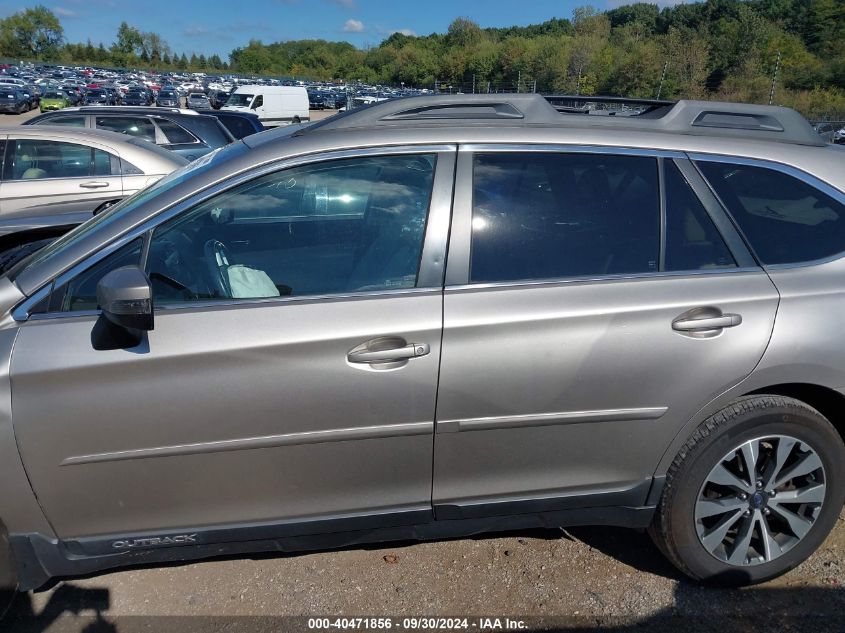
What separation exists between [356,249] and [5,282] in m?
1.22

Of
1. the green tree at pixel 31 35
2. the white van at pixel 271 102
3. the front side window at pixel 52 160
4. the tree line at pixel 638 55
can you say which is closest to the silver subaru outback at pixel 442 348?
the front side window at pixel 52 160

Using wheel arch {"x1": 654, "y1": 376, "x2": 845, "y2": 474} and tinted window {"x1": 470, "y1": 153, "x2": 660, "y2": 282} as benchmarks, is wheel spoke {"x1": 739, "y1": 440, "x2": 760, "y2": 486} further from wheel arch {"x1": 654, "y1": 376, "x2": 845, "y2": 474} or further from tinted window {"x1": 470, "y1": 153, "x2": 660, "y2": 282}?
tinted window {"x1": 470, "y1": 153, "x2": 660, "y2": 282}

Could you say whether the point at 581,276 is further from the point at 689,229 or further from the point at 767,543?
the point at 767,543

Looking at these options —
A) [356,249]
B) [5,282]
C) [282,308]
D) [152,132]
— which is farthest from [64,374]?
[152,132]

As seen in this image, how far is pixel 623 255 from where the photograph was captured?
2365mm

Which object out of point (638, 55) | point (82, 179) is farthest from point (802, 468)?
point (638, 55)

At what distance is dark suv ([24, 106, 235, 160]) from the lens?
1022cm

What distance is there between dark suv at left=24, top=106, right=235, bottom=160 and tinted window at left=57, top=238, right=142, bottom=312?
8.56 meters

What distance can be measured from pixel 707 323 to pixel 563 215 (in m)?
0.63

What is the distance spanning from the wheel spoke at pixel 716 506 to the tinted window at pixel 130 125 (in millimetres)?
10104

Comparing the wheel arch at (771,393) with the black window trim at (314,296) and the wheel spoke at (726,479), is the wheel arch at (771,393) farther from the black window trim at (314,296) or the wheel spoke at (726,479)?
the black window trim at (314,296)

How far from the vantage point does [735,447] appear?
7.82 feet

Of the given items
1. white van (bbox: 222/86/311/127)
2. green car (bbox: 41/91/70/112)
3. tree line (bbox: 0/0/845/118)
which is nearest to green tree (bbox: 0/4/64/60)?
tree line (bbox: 0/0/845/118)

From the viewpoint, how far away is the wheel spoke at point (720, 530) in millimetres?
2473
